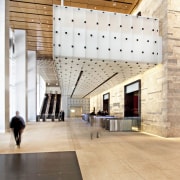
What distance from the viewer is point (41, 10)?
45.4 ft

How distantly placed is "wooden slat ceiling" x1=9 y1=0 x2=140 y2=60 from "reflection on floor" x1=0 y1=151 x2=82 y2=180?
1052cm

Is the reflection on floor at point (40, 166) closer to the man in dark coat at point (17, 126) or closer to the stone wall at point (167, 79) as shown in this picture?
the man in dark coat at point (17, 126)

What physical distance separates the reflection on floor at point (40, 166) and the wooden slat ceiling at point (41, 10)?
10522mm

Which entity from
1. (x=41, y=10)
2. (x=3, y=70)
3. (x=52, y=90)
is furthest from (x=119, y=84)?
(x=52, y=90)

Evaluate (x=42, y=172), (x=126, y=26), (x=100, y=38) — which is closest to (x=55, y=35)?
(x=100, y=38)

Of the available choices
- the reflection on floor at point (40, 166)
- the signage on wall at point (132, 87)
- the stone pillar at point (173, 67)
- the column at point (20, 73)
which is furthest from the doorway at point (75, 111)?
the reflection on floor at point (40, 166)

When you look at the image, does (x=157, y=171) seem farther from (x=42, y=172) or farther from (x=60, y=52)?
(x=60, y=52)

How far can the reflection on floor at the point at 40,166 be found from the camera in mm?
4246

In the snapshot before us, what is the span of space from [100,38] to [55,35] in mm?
2351

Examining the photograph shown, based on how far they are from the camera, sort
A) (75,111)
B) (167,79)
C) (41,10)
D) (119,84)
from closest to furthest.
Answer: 1. (167,79)
2. (41,10)
3. (119,84)
4. (75,111)

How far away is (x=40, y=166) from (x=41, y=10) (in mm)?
12108

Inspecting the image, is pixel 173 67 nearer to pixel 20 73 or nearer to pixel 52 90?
pixel 20 73

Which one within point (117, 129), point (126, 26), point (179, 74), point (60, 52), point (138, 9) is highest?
point (138, 9)

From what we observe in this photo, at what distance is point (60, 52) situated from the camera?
9.36 m
